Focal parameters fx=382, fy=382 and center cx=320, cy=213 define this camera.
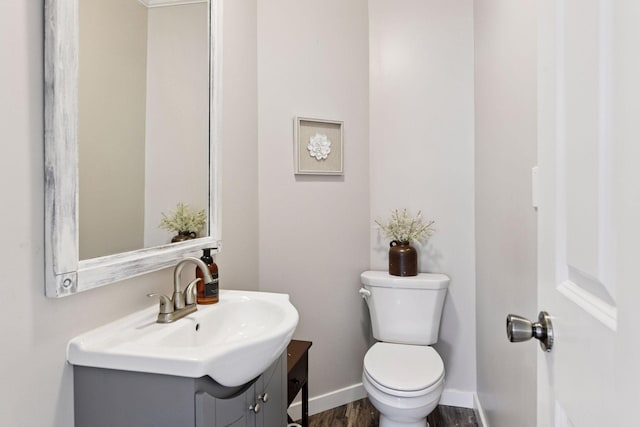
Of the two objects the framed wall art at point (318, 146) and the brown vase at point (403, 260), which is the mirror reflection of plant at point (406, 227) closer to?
the brown vase at point (403, 260)

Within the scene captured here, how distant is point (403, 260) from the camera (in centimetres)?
214

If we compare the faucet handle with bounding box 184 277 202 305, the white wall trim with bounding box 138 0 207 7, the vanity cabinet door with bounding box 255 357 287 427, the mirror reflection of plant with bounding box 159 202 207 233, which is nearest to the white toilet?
the vanity cabinet door with bounding box 255 357 287 427

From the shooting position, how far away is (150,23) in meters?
1.20

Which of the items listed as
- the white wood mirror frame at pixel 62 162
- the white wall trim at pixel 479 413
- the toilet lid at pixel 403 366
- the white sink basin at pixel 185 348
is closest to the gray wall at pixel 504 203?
the white wall trim at pixel 479 413

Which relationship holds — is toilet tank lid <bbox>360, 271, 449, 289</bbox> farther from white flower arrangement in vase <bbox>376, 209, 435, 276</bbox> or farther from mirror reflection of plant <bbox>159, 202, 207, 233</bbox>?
mirror reflection of plant <bbox>159, 202, 207, 233</bbox>

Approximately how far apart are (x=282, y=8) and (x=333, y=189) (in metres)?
1.03

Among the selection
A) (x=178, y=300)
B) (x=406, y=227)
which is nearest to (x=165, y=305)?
(x=178, y=300)

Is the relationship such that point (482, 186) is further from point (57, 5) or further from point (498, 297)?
point (57, 5)

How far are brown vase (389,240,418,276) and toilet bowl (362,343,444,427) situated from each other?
0.46m

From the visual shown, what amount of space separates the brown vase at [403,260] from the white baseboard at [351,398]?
0.76 meters

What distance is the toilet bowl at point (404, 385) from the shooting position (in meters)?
1.59

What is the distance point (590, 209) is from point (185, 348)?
846 mm

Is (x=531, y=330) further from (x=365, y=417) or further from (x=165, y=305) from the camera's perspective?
(x=365, y=417)

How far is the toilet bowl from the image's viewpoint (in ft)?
5.21
